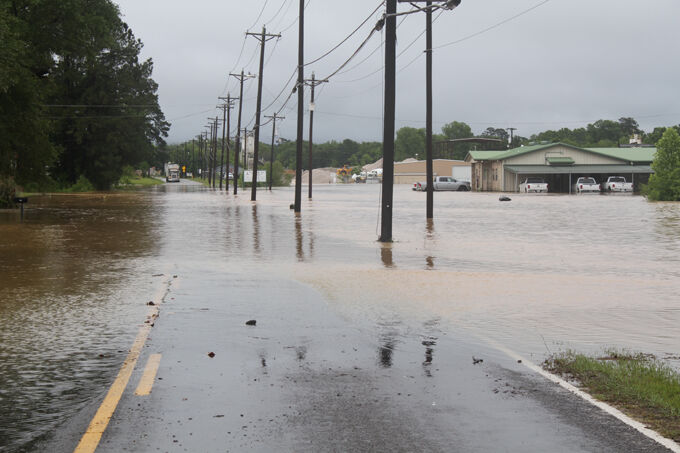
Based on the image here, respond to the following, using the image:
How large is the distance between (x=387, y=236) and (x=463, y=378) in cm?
1491

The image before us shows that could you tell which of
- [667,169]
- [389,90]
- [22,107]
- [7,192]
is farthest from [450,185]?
[389,90]

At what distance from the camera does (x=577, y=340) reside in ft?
28.6

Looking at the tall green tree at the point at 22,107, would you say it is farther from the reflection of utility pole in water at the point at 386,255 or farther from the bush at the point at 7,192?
the reflection of utility pole in water at the point at 386,255

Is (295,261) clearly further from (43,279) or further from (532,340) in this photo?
(532,340)

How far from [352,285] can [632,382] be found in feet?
22.8

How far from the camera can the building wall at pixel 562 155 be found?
86.1m

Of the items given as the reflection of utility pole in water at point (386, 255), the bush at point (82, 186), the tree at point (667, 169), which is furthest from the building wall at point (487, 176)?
the reflection of utility pole in water at point (386, 255)

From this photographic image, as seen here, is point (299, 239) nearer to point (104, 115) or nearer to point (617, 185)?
point (104, 115)

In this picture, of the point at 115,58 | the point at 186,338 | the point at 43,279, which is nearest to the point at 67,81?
the point at 115,58

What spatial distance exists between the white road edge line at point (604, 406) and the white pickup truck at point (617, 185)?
3079 inches

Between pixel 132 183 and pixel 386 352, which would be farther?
pixel 132 183

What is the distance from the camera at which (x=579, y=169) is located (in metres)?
84.9

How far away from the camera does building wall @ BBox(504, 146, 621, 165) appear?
3391 inches

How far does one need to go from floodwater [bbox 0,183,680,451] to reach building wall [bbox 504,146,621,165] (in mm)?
60840
